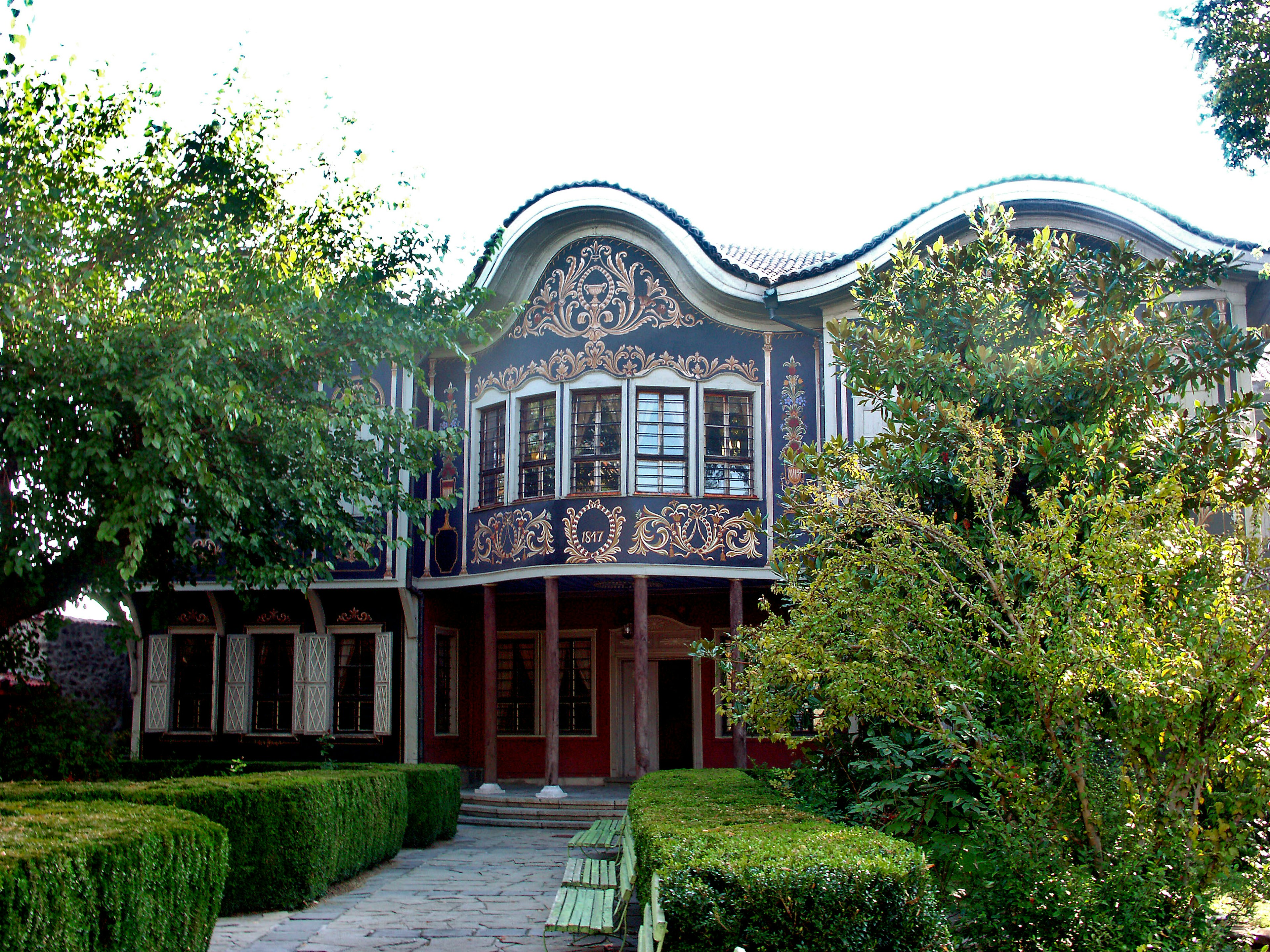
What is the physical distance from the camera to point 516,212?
1450cm

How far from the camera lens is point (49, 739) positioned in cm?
1234

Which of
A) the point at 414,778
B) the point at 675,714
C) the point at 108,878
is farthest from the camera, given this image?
the point at 675,714

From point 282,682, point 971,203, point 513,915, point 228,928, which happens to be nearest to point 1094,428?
point 513,915

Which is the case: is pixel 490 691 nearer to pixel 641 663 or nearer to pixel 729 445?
pixel 641 663

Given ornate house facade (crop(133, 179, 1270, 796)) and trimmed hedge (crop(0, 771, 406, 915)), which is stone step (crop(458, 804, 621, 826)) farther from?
trimmed hedge (crop(0, 771, 406, 915))

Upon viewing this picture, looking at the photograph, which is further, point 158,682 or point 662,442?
point 158,682

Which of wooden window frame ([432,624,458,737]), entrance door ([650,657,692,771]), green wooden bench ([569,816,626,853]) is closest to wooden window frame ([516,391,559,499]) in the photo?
wooden window frame ([432,624,458,737])

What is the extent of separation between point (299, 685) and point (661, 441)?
20.5ft

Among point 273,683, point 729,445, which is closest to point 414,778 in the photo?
point 273,683

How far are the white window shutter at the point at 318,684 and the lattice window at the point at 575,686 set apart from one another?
3.31m

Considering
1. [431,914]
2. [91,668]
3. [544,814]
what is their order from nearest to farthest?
[431,914] < [544,814] < [91,668]

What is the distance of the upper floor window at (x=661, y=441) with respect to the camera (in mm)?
13977

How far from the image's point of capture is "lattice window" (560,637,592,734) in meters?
16.2

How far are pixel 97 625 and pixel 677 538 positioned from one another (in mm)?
10401
